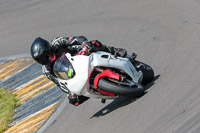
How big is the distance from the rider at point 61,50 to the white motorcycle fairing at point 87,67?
0.17 meters

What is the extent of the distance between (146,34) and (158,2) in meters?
1.84

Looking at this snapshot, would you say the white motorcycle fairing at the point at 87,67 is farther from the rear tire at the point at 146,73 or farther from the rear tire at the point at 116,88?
the rear tire at the point at 146,73

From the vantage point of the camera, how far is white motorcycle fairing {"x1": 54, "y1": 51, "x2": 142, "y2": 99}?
7297mm

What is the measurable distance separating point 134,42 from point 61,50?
3.17 m

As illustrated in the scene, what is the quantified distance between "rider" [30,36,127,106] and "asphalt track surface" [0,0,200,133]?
92 centimetres

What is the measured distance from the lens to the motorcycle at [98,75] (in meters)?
7.23

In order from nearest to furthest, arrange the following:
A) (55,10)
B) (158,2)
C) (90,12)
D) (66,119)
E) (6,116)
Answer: (66,119)
(6,116)
(158,2)
(90,12)
(55,10)

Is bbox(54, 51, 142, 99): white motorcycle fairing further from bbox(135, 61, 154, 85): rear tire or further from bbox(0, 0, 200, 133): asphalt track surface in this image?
bbox(0, 0, 200, 133): asphalt track surface

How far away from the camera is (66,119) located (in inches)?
349

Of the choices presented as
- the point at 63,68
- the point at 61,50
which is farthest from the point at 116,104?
the point at 61,50

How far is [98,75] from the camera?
726 cm

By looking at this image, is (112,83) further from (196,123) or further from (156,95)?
(196,123)

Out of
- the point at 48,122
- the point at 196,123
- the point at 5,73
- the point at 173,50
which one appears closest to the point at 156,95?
the point at 196,123

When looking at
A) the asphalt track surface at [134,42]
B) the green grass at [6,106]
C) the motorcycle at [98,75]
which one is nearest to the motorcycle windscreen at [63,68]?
the motorcycle at [98,75]
